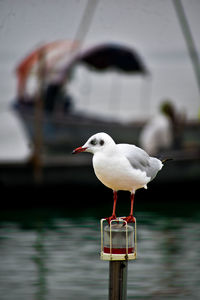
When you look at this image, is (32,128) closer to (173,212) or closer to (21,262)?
(173,212)

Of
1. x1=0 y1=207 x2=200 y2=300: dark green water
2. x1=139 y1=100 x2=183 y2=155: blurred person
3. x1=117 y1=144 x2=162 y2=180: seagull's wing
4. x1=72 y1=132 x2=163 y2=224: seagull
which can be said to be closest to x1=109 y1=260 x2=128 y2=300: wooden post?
x1=72 y1=132 x2=163 y2=224: seagull

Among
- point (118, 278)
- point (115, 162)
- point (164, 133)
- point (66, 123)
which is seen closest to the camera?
point (115, 162)

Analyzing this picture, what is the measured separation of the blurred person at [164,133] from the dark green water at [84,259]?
2909mm

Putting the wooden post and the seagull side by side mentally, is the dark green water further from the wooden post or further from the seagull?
the seagull

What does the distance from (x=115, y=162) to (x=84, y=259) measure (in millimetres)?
4671

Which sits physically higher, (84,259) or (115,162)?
(115,162)

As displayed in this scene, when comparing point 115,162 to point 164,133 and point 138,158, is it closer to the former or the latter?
point 138,158

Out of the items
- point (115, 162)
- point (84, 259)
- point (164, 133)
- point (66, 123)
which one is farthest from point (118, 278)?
point (66, 123)

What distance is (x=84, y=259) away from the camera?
8055mm

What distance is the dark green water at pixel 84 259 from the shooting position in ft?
21.6

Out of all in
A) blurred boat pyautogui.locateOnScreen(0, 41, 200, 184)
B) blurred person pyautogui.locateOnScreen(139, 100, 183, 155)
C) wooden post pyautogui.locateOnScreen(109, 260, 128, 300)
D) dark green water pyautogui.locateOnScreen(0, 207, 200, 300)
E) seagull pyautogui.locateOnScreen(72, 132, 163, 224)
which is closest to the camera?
seagull pyautogui.locateOnScreen(72, 132, 163, 224)

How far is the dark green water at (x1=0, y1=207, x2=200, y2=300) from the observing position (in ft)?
21.6

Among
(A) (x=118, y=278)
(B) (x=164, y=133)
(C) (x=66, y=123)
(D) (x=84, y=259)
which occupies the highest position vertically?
(C) (x=66, y=123)

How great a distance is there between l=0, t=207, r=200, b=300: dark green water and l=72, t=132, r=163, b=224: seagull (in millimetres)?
2835
